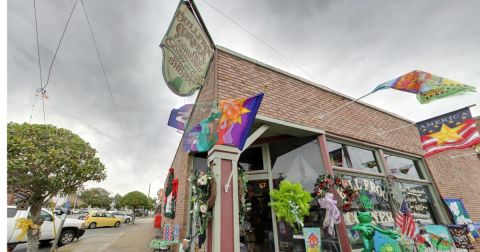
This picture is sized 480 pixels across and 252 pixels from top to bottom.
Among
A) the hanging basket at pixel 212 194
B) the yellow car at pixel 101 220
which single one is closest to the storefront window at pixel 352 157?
the hanging basket at pixel 212 194

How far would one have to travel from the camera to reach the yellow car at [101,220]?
16.6 metres

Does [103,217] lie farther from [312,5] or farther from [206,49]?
[312,5]

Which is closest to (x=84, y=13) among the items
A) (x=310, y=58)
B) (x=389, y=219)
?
(x=310, y=58)

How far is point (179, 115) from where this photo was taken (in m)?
6.41

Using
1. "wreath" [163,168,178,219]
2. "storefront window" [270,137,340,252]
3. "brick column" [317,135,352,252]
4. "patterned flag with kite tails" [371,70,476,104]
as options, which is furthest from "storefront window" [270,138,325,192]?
"wreath" [163,168,178,219]

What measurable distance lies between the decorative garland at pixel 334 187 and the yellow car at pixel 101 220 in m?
20.5

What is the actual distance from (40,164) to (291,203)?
732 cm

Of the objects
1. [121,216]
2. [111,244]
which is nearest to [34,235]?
[111,244]

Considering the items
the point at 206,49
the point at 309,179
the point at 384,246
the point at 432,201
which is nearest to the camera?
the point at 384,246

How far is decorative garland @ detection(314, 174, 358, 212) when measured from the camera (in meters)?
3.98

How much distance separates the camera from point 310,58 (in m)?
5.73

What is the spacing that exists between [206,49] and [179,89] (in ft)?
3.68

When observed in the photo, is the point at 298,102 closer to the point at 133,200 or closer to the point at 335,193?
the point at 335,193

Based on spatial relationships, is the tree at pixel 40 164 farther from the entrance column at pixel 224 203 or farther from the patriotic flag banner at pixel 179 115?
the entrance column at pixel 224 203
